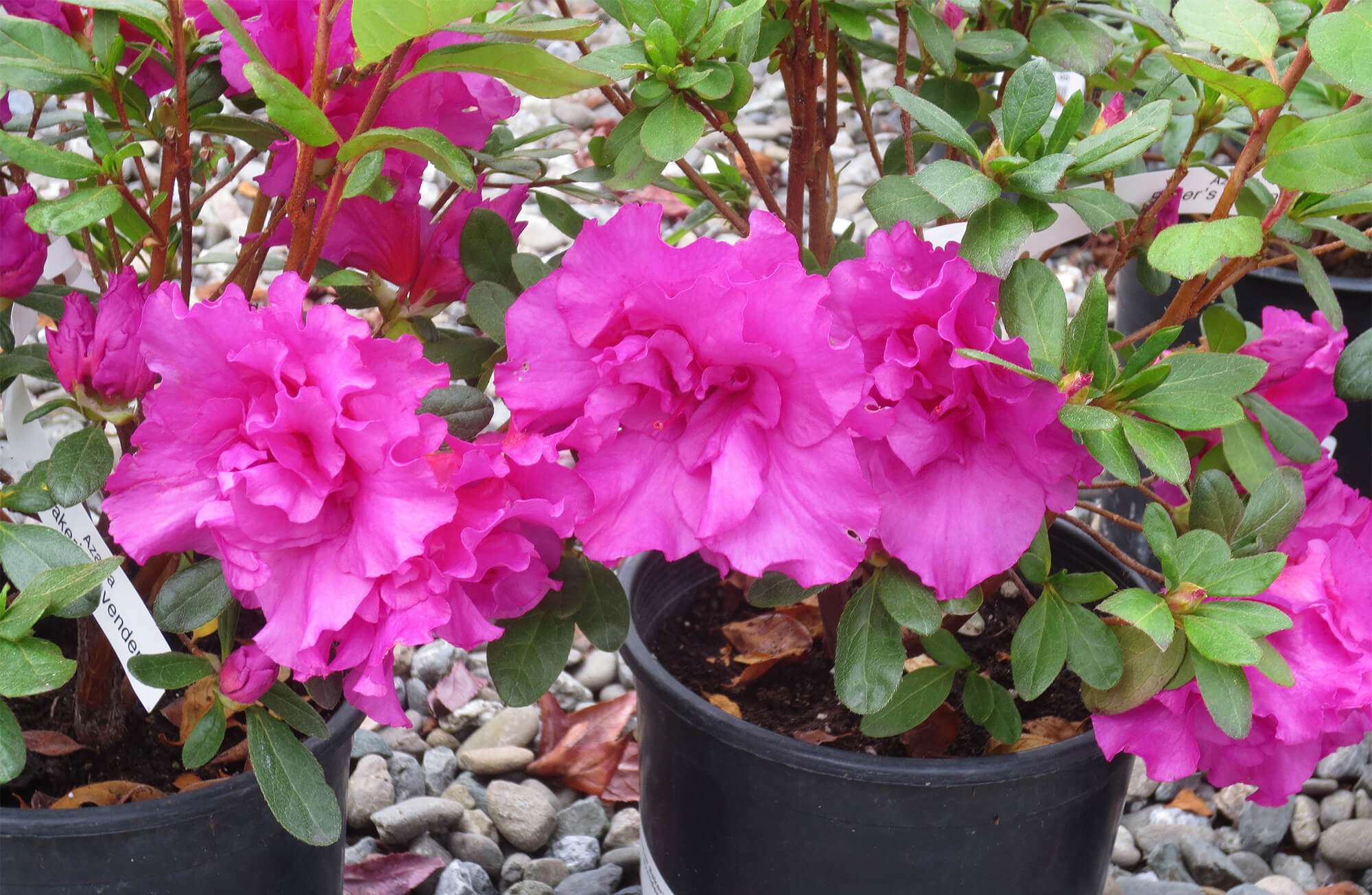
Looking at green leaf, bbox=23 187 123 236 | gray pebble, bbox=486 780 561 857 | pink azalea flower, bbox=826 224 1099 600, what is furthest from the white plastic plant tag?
gray pebble, bbox=486 780 561 857

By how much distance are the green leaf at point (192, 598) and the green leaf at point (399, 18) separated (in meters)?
0.42

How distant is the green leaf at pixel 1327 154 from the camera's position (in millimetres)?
925

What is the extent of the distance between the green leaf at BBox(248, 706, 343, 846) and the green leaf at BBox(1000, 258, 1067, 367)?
2.09ft

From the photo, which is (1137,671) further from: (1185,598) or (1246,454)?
(1246,454)

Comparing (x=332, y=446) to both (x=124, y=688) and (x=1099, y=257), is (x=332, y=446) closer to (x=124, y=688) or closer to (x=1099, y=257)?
(x=124, y=688)

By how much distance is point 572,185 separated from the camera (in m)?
1.21

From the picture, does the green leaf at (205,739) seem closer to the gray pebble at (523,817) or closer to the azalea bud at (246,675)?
the azalea bud at (246,675)

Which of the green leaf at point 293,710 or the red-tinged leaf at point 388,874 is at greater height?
the green leaf at point 293,710

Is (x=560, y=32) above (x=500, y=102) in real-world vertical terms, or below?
above

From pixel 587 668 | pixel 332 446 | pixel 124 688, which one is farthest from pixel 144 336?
pixel 587 668

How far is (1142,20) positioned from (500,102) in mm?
548

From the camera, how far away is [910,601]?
1006 millimetres

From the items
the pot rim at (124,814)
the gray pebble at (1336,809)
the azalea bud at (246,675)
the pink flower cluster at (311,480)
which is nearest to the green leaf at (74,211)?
the pink flower cluster at (311,480)

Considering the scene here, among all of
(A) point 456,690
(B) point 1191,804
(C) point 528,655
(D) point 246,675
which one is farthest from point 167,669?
(B) point 1191,804
